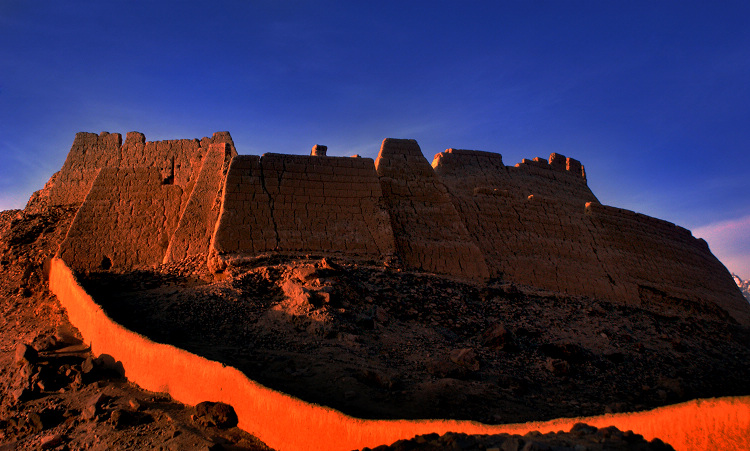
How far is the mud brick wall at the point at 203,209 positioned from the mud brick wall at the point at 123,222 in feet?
2.37

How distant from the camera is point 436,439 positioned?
4.02 metres

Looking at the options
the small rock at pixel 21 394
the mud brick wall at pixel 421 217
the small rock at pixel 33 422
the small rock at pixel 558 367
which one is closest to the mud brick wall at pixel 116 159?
the mud brick wall at pixel 421 217

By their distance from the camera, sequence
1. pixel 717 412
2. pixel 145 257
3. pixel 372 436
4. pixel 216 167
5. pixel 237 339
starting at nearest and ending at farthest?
pixel 717 412, pixel 372 436, pixel 237 339, pixel 145 257, pixel 216 167

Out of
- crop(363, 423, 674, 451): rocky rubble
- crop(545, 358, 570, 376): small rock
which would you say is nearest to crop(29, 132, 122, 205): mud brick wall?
crop(545, 358, 570, 376): small rock

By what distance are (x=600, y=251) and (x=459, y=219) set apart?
4.98m

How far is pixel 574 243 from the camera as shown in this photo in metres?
15.0

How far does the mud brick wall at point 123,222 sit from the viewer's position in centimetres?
1189

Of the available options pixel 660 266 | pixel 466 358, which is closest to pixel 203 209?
pixel 466 358

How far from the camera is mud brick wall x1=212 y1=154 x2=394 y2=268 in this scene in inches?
430

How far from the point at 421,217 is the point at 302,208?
301 cm

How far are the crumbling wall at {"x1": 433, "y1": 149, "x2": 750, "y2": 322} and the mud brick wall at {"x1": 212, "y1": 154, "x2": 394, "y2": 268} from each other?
309cm

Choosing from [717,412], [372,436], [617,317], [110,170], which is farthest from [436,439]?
[110,170]

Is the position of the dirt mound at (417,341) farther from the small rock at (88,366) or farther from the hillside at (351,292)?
the small rock at (88,366)

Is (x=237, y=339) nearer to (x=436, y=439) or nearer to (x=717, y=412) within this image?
(x=436, y=439)
